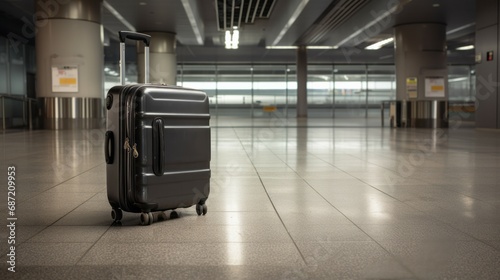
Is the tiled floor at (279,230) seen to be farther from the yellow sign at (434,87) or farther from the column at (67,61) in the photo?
the yellow sign at (434,87)

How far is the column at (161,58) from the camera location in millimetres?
27578

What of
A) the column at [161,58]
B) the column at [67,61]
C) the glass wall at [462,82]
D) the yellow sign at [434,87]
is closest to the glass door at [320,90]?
the glass wall at [462,82]

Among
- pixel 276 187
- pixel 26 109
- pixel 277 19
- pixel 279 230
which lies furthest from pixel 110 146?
pixel 277 19

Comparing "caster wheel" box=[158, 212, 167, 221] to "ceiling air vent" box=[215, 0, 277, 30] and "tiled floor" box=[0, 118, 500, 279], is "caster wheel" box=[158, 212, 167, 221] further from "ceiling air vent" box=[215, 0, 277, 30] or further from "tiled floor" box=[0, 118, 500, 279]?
"ceiling air vent" box=[215, 0, 277, 30]

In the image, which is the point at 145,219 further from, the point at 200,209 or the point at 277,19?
the point at 277,19

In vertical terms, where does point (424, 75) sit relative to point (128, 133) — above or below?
above

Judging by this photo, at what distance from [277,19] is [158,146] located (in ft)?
72.7

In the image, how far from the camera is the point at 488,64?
18297mm

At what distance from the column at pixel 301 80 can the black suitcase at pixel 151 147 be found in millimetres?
32670

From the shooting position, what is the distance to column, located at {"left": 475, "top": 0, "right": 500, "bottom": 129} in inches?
701

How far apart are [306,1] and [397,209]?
53.2ft

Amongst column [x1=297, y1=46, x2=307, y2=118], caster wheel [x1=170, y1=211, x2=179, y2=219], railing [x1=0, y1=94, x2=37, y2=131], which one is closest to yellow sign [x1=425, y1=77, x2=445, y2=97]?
column [x1=297, y1=46, x2=307, y2=118]

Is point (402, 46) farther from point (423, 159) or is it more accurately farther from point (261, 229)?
point (261, 229)

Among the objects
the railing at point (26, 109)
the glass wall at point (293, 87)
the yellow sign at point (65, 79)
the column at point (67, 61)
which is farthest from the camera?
the glass wall at point (293, 87)
